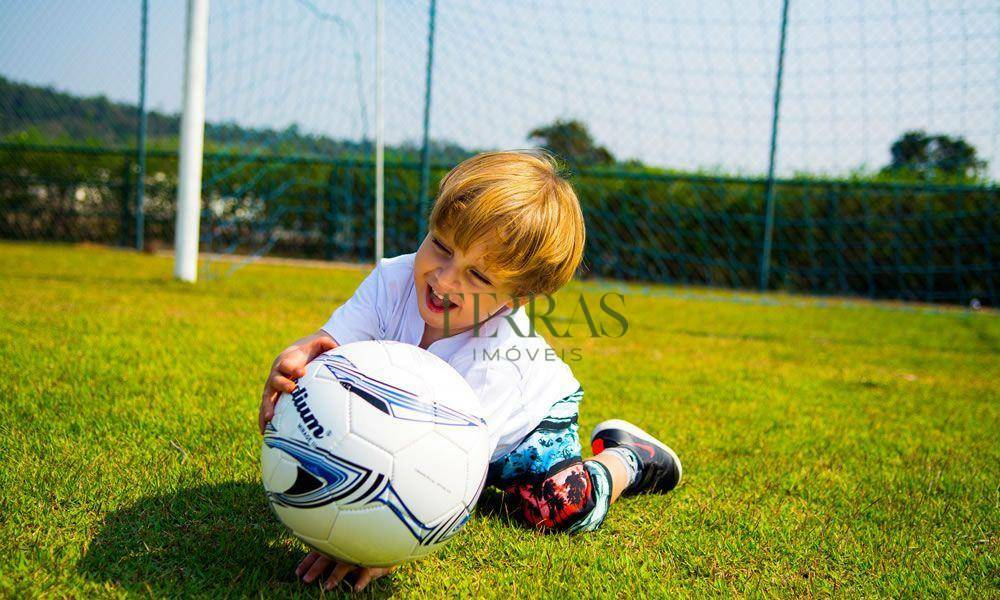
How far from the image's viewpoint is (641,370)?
3857 millimetres

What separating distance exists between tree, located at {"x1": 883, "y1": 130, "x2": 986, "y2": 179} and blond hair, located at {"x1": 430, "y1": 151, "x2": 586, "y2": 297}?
758 centimetres

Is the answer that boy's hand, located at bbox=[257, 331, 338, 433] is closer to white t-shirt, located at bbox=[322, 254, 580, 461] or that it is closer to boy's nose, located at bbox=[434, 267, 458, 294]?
white t-shirt, located at bbox=[322, 254, 580, 461]

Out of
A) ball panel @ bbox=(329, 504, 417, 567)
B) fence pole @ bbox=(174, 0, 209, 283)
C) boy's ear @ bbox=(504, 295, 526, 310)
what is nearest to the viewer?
ball panel @ bbox=(329, 504, 417, 567)

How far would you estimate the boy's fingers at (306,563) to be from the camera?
147cm

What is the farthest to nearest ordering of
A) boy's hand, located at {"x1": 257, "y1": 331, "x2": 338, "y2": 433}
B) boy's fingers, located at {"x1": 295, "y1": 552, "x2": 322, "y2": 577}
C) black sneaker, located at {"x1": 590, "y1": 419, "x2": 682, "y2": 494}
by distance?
black sneaker, located at {"x1": 590, "y1": 419, "x2": 682, "y2": 494} < boy's hand, located at {"x1": 257, "y1": 331, "x2": 338, "y2": 433} < boy's fingers, located at {"x1": 295, "y1": 552, "x2": 322, "y2": 577}

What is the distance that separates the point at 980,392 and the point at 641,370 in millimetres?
1880

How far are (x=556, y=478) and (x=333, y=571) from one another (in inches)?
24.9

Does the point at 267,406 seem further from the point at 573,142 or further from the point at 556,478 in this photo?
the point at 573,142

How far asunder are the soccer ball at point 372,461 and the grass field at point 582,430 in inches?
5.7

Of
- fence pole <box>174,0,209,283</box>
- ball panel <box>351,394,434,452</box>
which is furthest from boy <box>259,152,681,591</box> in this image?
fence pole <box>174,0,209,283</box>

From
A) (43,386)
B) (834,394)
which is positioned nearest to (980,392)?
(834,394)

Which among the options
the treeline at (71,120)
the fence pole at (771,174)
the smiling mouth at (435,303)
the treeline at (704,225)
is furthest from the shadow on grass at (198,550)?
the treeline at (71,120)

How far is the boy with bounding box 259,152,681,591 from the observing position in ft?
5.72

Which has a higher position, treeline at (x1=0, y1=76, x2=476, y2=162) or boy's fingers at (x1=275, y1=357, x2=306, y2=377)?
treeline at (x1=0, y1=76, x2=476, y2=162)
